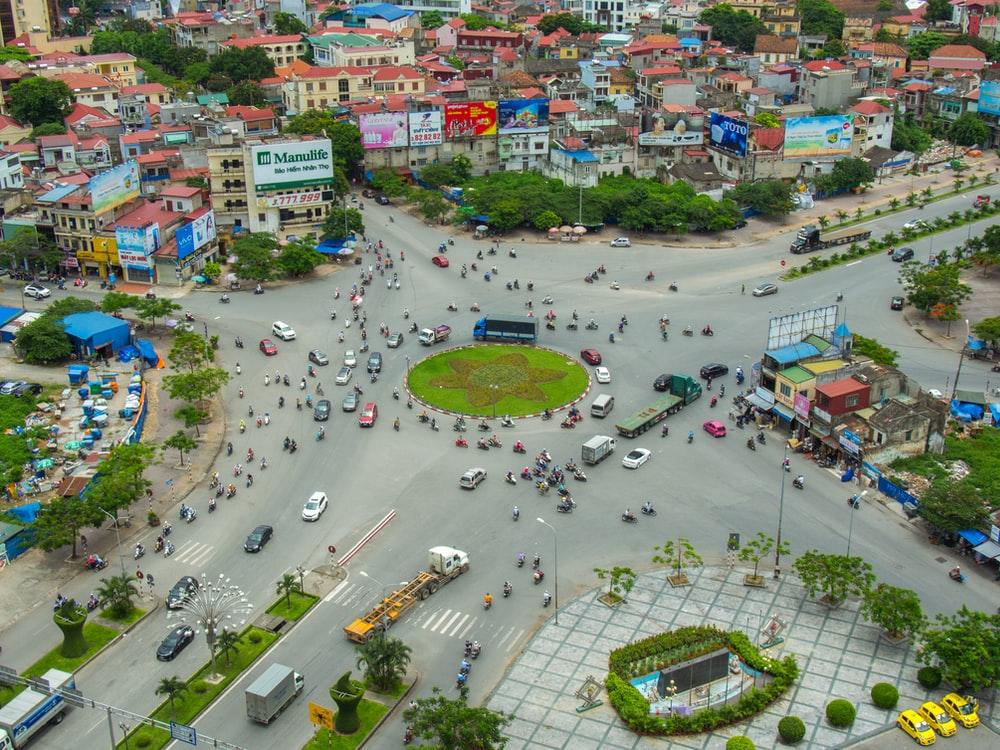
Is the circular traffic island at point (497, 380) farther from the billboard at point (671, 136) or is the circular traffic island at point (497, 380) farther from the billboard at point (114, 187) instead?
the billboard at point (671, 136)

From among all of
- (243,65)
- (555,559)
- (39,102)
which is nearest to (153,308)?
(555,559)

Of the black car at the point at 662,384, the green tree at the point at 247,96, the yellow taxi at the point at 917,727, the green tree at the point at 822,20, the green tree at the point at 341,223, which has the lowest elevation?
the yellow taxi at the point at 917,727

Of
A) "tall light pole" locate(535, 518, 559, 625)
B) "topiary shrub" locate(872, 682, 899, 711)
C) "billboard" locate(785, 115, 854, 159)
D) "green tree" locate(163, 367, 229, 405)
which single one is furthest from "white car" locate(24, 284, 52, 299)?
"billboard" locate(785, 115, 854, 159)

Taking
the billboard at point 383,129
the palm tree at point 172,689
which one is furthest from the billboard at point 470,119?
the palm tree at point 172,689

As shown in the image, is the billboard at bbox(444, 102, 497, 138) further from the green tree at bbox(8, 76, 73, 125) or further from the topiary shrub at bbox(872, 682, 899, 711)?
the topiary shrub at bbox(872, 682, 899, 711)

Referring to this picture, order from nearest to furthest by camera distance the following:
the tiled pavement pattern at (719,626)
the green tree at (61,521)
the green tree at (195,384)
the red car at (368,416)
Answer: the tiled pavement pattern at (719,626)
the green tree at (61,521)
the green tree at (195,384)
the red car at (368,416)

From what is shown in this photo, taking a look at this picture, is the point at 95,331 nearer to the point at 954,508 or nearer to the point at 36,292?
the point at 36,292
